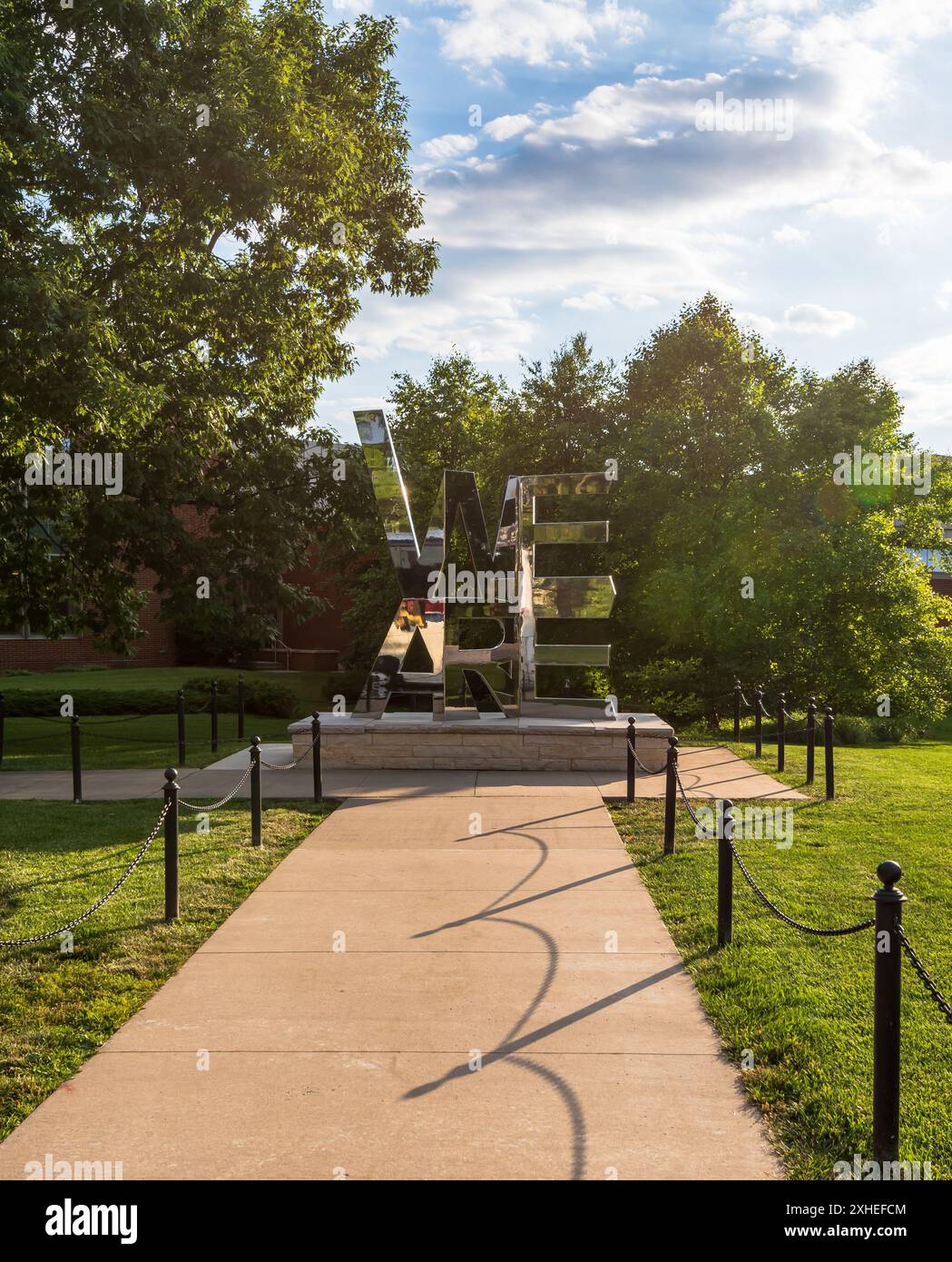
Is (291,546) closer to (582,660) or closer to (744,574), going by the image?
(582,660)

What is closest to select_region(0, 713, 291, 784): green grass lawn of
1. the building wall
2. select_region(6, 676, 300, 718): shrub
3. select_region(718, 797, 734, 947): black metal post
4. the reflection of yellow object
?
select_region(6, 676, 300, 718): shrub

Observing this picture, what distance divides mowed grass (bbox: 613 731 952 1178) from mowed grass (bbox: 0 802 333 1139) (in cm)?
314

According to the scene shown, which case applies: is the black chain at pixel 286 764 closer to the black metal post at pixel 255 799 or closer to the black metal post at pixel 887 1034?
the black metal post at pixel 255 799

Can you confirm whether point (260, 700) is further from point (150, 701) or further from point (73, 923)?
point (73, 923)

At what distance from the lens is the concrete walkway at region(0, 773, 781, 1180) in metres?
4.09

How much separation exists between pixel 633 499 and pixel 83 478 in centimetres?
1268

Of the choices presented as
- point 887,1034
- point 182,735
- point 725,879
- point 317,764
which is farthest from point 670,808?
point 182,735

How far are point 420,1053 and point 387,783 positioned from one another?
851cm

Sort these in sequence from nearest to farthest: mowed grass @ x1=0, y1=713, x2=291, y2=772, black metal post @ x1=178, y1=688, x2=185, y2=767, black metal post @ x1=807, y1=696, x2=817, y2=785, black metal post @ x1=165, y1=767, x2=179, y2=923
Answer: black metal post @ x1=165, y1=767, x2=179, y2=923 < black metal post @ x1=807, y1=696, x2=817, y2=785 < black metal post @ x1=178, y1=688, x2=185, y2=767 < mowed grass @ x1=0, y1=713, x2=291, y2=772

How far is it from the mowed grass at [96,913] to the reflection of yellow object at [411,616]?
3.76 meters

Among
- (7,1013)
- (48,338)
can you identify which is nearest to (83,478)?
(48,338)

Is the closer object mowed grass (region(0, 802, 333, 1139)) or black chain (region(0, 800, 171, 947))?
mowed grass (region(0, 802, 333, 1139))

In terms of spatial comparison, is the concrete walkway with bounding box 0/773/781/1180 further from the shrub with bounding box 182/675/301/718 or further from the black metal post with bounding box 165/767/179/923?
the shrub with bounding box 182/675/301/718

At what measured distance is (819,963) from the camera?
643 cm
